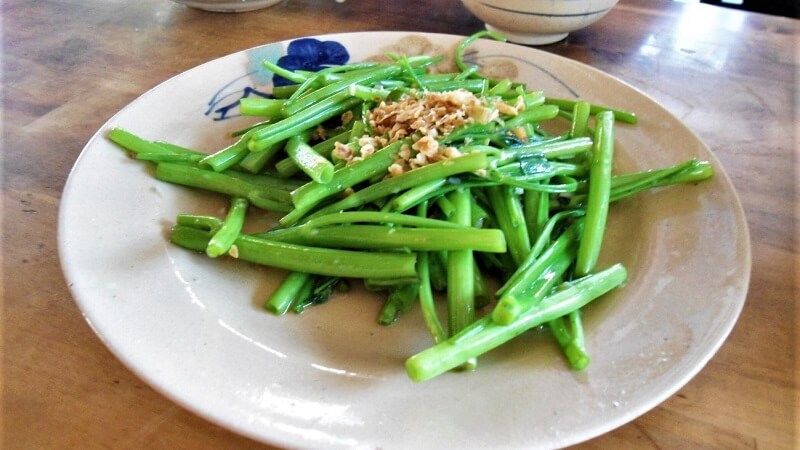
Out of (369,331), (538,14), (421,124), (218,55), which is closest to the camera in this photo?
(369,331)

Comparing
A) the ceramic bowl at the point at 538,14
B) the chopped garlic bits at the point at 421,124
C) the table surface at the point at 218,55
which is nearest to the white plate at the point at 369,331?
the table surface at the point at 218,55

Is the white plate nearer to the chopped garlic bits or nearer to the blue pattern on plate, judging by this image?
the blue pattern on plate

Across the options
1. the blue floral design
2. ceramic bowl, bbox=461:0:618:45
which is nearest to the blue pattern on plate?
the blue floral design

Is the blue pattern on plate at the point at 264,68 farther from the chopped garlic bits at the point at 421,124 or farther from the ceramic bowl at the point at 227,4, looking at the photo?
the ceramic bowl at the point at 227,4

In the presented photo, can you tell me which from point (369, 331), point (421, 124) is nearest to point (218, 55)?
point (421, 124)

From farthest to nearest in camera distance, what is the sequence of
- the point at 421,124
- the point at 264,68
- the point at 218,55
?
the point at 218,55 → the point at 264,68 → the point at 421,124

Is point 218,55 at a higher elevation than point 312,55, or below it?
below

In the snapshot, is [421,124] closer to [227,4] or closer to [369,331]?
[369,331]
